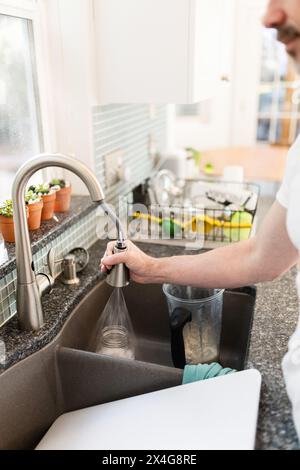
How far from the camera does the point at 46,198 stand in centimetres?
121

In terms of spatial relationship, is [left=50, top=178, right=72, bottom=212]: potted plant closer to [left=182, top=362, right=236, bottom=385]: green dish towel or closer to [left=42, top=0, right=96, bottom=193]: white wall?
[left=42, top=0, right=96, bottom=193]: white wall

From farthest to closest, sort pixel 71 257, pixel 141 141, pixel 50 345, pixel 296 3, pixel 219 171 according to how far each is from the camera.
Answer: pixel 219 171 → pixel 141 141 → pixel 71 257 → pixel 50 345 → pixel 296 3

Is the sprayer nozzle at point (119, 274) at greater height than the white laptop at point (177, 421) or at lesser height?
greater

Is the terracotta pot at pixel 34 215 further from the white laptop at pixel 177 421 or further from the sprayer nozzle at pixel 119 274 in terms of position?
the white laptop at pixel 177 421

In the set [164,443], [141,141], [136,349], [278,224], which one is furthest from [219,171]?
[164,443]

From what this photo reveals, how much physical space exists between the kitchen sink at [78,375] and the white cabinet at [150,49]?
59 centimetres

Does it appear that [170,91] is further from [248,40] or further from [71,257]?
[248,40]

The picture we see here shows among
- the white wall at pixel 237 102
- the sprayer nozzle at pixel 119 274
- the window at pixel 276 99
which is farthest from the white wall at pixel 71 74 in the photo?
the window at pixel 276 99

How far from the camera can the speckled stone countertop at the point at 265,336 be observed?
0.79 meters

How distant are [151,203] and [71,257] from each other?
0.51 meters

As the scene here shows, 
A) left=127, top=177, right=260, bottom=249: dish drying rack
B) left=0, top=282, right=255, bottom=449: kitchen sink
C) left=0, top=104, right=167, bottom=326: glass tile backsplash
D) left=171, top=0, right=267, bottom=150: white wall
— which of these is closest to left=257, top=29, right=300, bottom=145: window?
left=171, top=0, right=267, bottom=150: white wall

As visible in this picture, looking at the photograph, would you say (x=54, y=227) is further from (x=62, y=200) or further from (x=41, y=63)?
(x=41, y=63)

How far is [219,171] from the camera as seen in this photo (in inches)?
101

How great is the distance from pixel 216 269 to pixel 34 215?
1.58 ft
